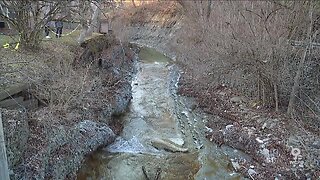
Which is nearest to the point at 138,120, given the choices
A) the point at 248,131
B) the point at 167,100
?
the point at 167,100

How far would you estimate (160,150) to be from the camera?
32.1ft

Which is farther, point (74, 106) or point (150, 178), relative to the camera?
point (74, 106)

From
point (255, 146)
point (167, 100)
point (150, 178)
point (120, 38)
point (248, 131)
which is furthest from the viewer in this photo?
point (120, 38)

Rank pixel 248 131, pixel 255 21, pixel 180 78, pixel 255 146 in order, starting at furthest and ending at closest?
pixel 180 78 < pixel 255 21 < pixel 248 131 < pixel 255 146

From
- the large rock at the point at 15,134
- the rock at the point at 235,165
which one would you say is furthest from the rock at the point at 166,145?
the large rock at the point at 15,134

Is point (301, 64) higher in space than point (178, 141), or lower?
higher

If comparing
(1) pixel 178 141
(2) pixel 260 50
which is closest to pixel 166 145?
(1) pixel 178 141

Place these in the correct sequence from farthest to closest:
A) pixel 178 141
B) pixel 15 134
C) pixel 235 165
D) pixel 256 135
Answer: pixel 178 141, pixel 256 135, pixel 235 165, pixel 15 134

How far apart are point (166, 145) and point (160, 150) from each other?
0.30 meters

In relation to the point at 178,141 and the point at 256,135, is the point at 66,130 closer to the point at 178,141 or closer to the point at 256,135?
the point at 178,141

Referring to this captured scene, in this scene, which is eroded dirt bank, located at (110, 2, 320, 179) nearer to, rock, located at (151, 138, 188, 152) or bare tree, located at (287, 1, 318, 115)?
bare tree, located at (287, 1, 318, 115)

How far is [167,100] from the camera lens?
46.4 feet

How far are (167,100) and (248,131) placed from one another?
15.2 feet

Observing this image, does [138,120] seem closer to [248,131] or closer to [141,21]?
[248,131]
